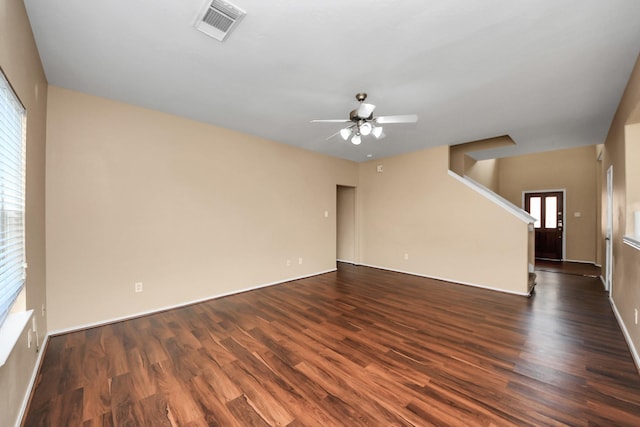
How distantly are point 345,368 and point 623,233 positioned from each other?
3389 mm

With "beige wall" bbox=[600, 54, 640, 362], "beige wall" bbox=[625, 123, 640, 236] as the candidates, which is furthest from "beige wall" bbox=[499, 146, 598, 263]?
"beige wall" bbox=[625, 123, 640, 236]

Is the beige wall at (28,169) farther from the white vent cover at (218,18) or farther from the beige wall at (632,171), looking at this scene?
the beige wall at (632,171)

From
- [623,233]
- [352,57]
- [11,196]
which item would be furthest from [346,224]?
[11,196]

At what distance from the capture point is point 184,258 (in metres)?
3.50

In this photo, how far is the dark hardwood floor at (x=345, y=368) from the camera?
162 cm

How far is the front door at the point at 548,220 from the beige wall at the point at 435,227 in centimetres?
422

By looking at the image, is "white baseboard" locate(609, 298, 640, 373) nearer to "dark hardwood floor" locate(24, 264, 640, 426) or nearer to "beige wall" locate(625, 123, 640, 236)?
"dark hardwood floor" locate(24, 264, 640, 426)

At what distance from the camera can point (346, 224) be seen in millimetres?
6543

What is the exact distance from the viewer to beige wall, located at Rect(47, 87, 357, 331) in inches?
106

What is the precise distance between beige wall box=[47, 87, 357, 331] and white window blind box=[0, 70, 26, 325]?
989 mm

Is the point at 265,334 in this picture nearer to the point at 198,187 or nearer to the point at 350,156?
the point at 198,187

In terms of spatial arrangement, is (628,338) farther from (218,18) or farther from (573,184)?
(573,184)

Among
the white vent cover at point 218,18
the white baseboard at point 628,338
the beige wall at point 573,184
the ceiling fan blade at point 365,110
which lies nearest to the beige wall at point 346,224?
the ceiling fan blade at point 365,110

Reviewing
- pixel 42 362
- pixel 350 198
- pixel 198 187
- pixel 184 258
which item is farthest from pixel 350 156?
pixel 42 362
